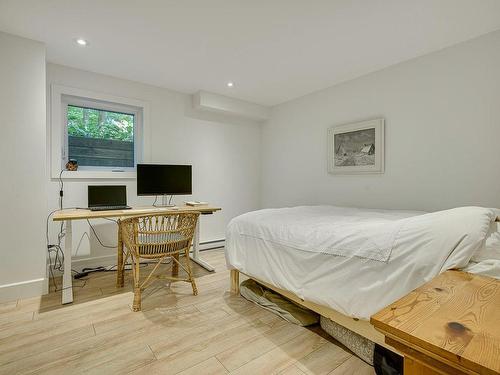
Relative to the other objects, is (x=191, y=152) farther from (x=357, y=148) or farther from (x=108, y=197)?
(x=357, y=148)

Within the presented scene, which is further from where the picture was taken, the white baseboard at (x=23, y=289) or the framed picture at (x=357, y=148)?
the framed picture at (x=357, y=148)

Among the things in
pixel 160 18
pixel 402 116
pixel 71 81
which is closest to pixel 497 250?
pixel 402 116

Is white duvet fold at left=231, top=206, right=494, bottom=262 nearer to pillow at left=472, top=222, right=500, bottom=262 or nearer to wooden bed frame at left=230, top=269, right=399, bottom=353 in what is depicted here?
pillow at left=472, top=222, right=500, bottom=262

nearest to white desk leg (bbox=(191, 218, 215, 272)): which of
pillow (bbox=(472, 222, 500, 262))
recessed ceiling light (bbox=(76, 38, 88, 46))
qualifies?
recessed ceiling light (bbox=(76, 38, 88, 46))

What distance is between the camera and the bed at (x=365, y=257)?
1.12 metres

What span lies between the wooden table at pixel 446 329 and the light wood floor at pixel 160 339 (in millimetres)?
898

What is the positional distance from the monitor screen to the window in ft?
1.57

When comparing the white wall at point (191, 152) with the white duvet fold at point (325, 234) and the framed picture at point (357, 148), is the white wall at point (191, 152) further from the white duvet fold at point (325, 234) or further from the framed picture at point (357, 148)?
the white duvet fold at point (325, 234)

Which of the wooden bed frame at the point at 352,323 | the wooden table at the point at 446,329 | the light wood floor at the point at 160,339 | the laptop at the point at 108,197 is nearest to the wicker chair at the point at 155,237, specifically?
the light wood floor at the point at 160,339

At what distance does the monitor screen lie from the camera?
3.06 meters

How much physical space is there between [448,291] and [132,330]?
1852 mm

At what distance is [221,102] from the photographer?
3.72 m

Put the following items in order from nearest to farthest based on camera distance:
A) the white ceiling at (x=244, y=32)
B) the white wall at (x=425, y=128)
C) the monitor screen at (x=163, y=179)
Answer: the white ceiling at (x=244, y=32) → the white wall at (x=425, y=128) → the monitor screen at (x=163, y=179)

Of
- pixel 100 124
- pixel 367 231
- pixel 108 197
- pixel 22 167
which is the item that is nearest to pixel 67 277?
pixel 108 197
